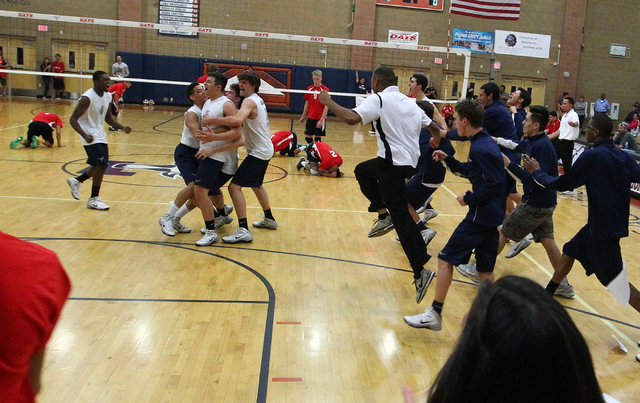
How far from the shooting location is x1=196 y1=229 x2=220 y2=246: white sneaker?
6500mm

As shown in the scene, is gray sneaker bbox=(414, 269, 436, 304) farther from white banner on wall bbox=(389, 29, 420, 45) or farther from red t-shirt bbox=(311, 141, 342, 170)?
white banner on wall bbox=(389, 29, 420, 45)

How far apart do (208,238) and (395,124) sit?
2572 millimetres

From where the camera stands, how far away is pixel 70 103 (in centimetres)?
2306

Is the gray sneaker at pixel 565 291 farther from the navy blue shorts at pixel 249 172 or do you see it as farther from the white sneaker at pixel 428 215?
the navy blue shorts at pixel 249 172

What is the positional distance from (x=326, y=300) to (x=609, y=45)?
25.5 metres

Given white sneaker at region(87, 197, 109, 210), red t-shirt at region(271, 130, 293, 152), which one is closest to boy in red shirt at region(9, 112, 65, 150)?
red t-shirt at region(271, 130, 293, 152)

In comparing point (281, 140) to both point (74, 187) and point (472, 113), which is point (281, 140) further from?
point (472, 113)

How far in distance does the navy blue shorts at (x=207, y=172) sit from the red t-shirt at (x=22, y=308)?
17.1 ft

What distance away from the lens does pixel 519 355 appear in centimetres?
110

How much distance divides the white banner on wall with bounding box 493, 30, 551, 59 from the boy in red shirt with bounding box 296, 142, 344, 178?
16.7 meters

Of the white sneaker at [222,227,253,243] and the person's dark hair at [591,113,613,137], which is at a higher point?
the person's dark hair at [591,113,613,137]

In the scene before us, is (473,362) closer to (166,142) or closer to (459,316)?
(459,316)

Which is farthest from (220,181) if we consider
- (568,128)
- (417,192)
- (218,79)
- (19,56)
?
(19,56)

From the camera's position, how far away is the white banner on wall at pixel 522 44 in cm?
2539
